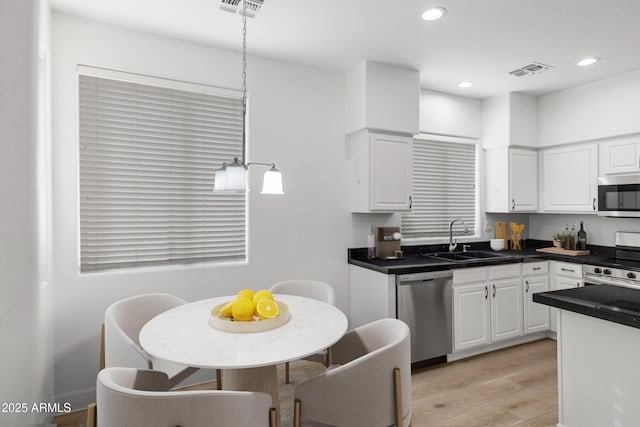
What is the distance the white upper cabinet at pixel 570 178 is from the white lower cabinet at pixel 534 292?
0.75 meters

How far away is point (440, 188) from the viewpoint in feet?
13.6

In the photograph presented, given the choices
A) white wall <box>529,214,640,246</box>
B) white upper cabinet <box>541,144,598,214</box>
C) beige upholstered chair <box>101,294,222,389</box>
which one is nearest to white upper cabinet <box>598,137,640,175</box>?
white upper cabinet <box>541,144,598,214</box>

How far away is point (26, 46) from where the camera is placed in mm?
1649

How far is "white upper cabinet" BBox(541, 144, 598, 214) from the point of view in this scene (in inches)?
147

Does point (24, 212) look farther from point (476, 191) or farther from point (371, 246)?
point (476, 191)

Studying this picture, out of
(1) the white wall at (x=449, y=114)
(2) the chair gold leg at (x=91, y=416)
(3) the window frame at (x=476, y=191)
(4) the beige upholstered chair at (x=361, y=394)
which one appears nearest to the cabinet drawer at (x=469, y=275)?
(3) the window frame at (x=476, y=191)

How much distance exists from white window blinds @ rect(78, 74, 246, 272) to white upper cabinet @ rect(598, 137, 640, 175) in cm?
369

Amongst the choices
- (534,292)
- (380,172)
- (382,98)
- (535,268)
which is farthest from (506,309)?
(382,98)

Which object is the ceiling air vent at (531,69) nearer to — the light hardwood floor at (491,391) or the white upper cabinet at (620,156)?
the white upper cabinet at (620,156)

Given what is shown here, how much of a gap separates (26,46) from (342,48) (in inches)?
83.8

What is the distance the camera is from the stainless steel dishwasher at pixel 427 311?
3018mm

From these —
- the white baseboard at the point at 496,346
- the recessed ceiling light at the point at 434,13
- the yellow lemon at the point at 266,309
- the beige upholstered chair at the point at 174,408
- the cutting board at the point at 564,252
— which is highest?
the recessed ceiling light at the point at 434,13

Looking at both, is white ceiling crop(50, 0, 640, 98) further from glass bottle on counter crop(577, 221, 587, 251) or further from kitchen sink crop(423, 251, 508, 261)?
kitchen sink crop(423, 251, 508, 261)

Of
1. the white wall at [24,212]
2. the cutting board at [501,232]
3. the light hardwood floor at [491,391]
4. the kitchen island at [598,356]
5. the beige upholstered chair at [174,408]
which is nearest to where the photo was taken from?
the beige upholstered chair at [174,408]
